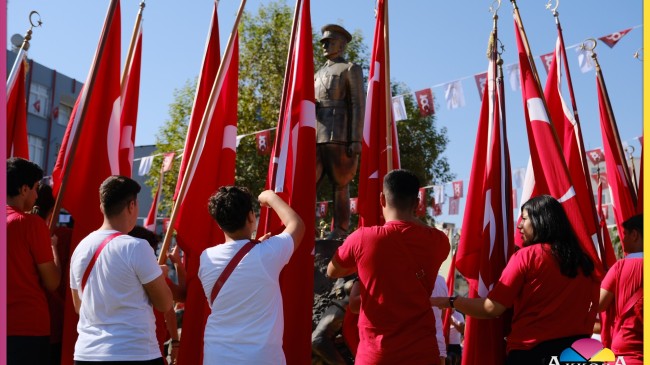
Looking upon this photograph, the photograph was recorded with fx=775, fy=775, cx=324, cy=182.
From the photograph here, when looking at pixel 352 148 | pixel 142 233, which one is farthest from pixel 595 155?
pixel 142 233

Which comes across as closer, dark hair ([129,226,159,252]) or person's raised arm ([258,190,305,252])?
person's raised arm ([258,190,305,252])

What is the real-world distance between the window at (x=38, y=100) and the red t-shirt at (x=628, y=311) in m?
32.2

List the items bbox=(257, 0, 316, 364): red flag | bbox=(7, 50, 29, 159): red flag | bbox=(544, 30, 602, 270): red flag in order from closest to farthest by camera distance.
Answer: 1. bbox=(257, 0, 316, 364): red flag
2. bbox=(544, 30, 602, 270): red flag
3. bbox=(7, 50, 29, 159): red flag

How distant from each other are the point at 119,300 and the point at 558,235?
84.1 inches

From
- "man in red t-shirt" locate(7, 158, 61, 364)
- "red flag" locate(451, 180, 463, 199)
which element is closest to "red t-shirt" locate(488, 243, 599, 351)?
"man in red t-shirt" locate(7, 158, 61, 364)

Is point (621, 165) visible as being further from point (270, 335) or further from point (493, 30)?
point (270, 335)

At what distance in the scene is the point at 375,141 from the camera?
5.78 meters

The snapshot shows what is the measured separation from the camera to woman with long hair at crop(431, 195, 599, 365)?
12.2 feet

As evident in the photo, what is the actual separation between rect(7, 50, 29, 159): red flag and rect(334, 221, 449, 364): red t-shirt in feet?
12.7

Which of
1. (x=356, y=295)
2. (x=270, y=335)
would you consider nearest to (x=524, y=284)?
(x=356, y=295)

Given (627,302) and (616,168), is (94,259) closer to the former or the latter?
(627,302)

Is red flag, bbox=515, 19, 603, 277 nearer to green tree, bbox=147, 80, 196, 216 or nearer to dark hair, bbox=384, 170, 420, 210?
dark hair, bbox=384, 170, 420, 210

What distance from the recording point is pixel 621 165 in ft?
23.1

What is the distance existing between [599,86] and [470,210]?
2.98m
